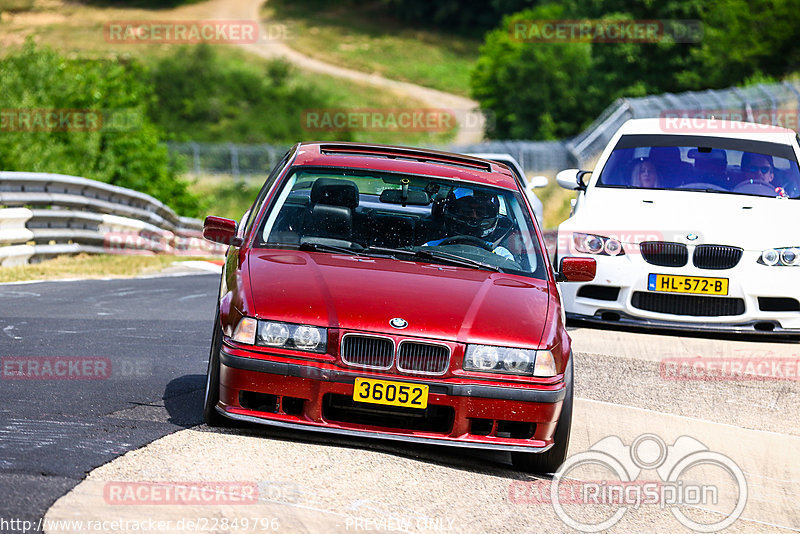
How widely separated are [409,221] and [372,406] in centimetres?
154

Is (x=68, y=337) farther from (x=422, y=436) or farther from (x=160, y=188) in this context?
(x=160, y=188)

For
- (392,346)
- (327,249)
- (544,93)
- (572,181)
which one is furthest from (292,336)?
(544,93)

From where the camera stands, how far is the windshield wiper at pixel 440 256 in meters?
6.61

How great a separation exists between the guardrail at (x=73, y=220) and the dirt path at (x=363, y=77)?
55484 millimetres

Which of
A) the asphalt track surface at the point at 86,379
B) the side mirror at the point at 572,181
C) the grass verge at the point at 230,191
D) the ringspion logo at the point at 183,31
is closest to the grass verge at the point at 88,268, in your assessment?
the asphalt track surface at the point at 86,379

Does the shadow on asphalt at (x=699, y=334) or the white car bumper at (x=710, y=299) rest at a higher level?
the white car bumper at (x=710, y=299)

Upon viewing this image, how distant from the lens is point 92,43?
9388 cm

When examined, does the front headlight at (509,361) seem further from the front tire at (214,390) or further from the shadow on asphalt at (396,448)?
the front tire at (214,390)

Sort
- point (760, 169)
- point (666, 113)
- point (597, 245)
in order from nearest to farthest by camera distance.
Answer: point (597, 245)
point (760, 169)
point (666, 113)

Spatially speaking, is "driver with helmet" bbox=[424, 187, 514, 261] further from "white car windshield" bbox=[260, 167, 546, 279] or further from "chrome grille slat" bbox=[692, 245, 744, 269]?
"chrome grille slat" bbox=[692, 245, 744, 269]

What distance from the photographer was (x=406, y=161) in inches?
292

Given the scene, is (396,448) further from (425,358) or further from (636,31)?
(636,31)

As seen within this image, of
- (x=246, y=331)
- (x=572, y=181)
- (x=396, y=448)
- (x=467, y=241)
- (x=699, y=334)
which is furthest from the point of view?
(x=572, y=181)

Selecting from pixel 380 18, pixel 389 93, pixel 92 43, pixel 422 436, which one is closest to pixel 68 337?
pixel 422 436
